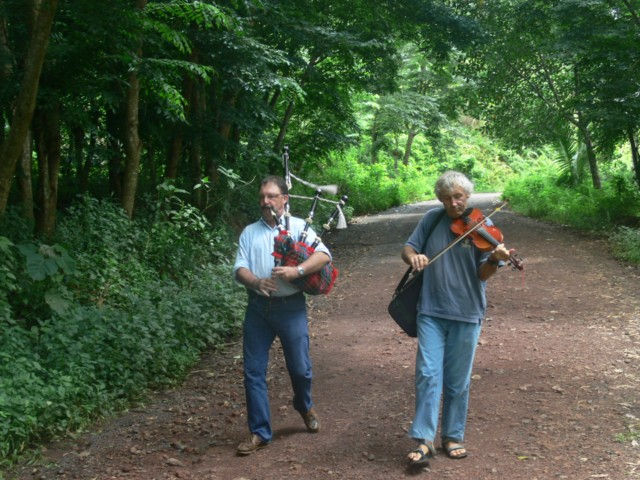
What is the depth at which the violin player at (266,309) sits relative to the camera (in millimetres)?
5148

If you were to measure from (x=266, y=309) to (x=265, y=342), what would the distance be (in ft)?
0.87

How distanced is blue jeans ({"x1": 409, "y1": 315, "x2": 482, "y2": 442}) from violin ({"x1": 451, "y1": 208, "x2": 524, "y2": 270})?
0.58 meters

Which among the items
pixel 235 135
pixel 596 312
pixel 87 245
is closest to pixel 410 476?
pixel 596 312

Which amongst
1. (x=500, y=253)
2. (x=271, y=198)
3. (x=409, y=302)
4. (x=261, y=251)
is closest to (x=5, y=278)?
(x=261, y=251)

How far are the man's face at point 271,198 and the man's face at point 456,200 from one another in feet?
3.79

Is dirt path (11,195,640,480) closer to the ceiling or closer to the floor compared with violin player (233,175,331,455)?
closer to the floor

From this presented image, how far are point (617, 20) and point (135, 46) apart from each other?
460 inches

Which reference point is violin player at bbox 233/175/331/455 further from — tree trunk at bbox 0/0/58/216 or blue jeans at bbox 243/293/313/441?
tree trunk at bbox 0/0/58/216

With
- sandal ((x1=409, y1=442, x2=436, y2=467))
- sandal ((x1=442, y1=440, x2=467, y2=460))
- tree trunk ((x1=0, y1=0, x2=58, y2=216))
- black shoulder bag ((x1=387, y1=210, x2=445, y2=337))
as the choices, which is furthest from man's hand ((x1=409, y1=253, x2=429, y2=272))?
tree trunk ((x1=0, y1=0, x2=58, y2=216))

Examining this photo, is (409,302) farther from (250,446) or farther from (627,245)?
(627,245)

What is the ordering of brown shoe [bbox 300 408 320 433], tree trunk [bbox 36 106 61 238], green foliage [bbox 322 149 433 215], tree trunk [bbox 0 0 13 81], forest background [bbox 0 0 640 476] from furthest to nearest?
green foliage [bbox 322 149 433 215] → tree trunk [bbox 36 106 61 238] → tree trunk [bbox 0 0 13 81] → forest background [bbox 0 0 640 476] → brown shoe [bbox 300 408 320 433]

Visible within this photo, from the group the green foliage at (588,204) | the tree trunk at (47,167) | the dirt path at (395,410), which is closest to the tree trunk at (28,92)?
the tree trunk at (47,167)

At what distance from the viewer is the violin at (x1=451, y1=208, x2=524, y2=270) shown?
15.7 ft

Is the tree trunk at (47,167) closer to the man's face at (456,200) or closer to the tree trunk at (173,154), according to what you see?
the tree trunk at (173,154)
